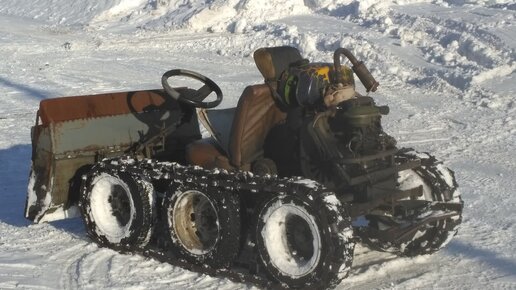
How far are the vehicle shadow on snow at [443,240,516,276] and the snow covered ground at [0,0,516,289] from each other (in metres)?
0.02

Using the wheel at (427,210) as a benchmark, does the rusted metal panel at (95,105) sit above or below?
→ above

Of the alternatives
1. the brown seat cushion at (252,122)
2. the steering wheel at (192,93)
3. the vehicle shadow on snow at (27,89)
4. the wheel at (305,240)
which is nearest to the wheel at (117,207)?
the steering wheel at (192,93)

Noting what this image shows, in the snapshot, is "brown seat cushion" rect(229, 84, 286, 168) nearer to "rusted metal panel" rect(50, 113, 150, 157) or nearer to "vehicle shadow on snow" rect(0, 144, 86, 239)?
"rusted metal panel" rect(50, 113, 150, 157)

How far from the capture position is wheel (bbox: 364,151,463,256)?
612cm

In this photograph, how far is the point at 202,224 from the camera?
21.3ft

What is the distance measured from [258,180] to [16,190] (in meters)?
4.81

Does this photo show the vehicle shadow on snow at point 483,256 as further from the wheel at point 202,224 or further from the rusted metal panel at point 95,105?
the rusted metal panel at point 95,105

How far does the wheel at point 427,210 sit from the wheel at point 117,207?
211 cm

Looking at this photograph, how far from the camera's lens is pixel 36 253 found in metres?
6.85

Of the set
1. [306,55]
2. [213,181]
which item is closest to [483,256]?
[213,181]

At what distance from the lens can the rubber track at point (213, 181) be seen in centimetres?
551

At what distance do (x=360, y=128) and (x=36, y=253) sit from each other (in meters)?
3.38

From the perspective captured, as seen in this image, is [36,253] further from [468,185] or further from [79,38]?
[79,38]

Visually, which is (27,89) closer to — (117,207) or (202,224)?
(117,207)
